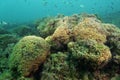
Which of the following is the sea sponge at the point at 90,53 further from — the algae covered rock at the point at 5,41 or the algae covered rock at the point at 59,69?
the algae covered rock at the point at 5,41

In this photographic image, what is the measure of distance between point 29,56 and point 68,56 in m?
1.24

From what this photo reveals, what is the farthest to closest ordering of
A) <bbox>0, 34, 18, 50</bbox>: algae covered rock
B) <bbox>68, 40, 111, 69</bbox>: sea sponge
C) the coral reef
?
<bbox>0, 34, 18, 50</bbox>: algae covered rock
the coral reef
<bbox>68, 40, 111, 69</bbox>: sea sponge

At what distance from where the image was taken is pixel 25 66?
676cm

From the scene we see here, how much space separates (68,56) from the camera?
7.18m

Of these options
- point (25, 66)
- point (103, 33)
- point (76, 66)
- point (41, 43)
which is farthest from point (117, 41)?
point (25, 66)

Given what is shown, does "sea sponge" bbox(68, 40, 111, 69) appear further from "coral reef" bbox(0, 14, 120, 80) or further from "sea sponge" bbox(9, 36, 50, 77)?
"sea sponge" bbox(9, 36, 50, 77)

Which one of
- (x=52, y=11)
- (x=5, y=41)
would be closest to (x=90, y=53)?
(x=5, y=41)

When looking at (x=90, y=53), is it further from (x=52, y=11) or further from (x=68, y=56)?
(x=52, y=11)

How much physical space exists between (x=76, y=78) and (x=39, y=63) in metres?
1.22

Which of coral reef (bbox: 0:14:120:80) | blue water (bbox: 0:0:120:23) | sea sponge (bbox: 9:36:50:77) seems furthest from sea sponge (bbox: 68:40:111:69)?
blue water (bbox: 0:0:120:23)

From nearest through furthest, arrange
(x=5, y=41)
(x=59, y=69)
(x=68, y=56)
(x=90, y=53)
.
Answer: (x=90, y=53) → (x=59, y=69) → (x=68, y=56) → (x=5, y=41)

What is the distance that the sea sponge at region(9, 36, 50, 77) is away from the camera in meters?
6.78

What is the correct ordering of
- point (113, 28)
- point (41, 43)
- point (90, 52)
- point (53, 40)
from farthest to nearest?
point (113, 28) → point (53, 40) → point (41, 43) → point (90, 52)

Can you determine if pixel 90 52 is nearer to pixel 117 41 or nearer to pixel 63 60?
pixel 63 60
